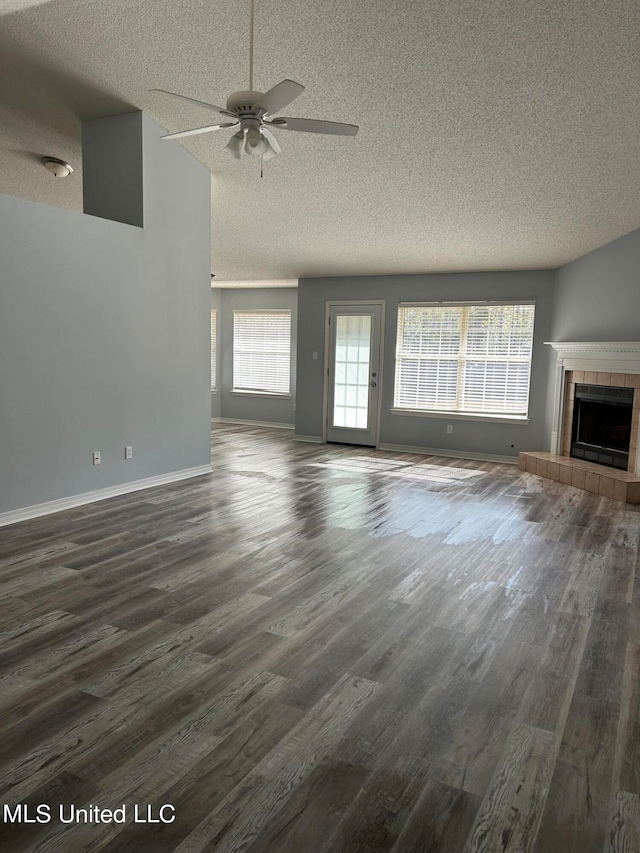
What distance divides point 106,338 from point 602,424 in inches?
201

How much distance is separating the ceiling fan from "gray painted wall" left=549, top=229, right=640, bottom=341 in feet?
13.0

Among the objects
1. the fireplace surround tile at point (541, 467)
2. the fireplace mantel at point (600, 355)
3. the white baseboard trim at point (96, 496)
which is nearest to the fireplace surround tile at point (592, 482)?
the fireplace surround tile at point (541, 467)

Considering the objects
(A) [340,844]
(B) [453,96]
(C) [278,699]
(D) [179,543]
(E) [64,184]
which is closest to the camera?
(A) [340,844]

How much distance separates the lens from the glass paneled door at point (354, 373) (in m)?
8.59

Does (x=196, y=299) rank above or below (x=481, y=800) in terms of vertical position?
above

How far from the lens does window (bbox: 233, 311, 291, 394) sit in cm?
1057

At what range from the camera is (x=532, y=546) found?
4.13 metres

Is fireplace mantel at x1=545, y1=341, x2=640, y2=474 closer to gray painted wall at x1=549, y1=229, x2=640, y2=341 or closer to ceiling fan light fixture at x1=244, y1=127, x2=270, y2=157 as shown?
gray painted wall at x1=549, y1=229, x2=640, y2=341

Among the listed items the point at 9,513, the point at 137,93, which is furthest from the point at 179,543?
the point at 137,93

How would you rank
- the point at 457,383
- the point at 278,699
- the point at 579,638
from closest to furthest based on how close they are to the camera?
the point at 278,699 < the point at 579,638 < the point at 457,383

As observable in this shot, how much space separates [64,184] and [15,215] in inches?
117

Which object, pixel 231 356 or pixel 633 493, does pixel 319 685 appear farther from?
pixel 231 356

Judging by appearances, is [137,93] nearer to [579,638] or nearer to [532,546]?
[532,546]

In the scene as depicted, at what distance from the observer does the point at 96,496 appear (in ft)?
16.4
